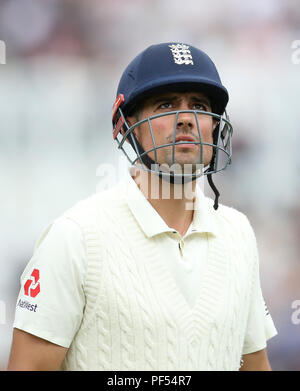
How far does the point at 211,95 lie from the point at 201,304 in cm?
54

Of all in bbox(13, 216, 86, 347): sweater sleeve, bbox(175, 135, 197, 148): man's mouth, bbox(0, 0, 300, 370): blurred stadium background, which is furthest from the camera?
bbox(0, 0, 300, 370): blurred stadium background

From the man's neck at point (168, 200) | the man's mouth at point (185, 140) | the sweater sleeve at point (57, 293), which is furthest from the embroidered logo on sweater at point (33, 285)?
the man's mouth at point (185, 140)

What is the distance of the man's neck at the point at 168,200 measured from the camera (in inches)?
54.6

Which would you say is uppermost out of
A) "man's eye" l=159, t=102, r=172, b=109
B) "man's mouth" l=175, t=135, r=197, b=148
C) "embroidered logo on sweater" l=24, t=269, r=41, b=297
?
"man's eye" l=159, t=102, r=172, b=109

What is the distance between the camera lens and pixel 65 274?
4.02 ft

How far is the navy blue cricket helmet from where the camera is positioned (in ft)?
4.51

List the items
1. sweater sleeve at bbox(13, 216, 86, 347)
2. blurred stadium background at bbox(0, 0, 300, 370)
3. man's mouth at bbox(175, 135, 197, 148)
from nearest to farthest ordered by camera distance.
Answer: sweater sleeve at bbox(13, 216, 86, 347) → man's mouth at bbox(175, 135, 197, 148) → blurred stadium background at bbox(0, 0, 300, 370)

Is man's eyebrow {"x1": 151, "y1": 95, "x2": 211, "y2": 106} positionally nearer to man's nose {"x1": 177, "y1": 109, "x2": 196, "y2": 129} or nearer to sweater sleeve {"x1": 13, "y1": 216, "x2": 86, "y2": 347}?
man's nose {"x1": 177, "y1": 109, "x2": 196, "y2": 129}

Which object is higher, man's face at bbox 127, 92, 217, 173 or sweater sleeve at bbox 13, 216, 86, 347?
man's face at bbox 127, 92, 217, 173

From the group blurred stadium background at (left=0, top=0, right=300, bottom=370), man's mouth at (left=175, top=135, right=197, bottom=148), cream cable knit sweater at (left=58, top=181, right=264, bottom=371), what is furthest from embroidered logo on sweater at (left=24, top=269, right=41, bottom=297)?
blurred stadium background at (left=0, top=0, right=300, bottom=370)

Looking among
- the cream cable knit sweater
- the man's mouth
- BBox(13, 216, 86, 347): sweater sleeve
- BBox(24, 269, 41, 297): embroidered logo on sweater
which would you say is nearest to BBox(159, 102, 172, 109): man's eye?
the man's mouth

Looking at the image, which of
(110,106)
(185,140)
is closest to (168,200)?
(185,140)

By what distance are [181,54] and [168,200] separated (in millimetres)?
385

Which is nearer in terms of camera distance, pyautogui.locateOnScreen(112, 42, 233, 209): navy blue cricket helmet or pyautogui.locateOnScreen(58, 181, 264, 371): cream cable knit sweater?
pyautogui.locateOnScreen(58, 181, 264, 371): cream cable knit sweater
